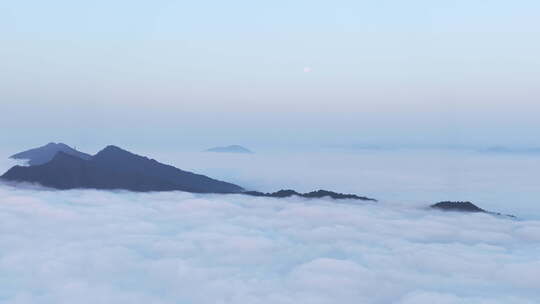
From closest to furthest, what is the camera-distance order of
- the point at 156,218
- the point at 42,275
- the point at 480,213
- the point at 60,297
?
the point at 60,297, the point at 42,275, the point at 156,218, the point at 480,213

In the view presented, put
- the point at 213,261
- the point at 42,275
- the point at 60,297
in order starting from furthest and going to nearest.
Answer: the point at 213,261 < the point at 42,275 < the point at 60,297

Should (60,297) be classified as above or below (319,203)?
below

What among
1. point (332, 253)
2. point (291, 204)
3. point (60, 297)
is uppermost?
point (291, 204)

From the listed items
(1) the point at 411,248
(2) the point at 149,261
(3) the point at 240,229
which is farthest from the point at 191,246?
(1) the point at 411,248

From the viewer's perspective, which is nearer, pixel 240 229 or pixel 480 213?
pixel 240 229

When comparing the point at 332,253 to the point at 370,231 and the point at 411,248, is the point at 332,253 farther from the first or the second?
the point at 370,231

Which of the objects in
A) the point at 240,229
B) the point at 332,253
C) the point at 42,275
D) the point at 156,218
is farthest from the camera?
the point at 156,218

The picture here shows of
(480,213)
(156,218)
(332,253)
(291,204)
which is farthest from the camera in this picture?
(291,204)

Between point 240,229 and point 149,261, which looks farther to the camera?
point 240,229

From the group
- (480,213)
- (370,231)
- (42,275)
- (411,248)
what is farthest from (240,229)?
(480,213)

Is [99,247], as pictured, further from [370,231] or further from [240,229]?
[370,231]
